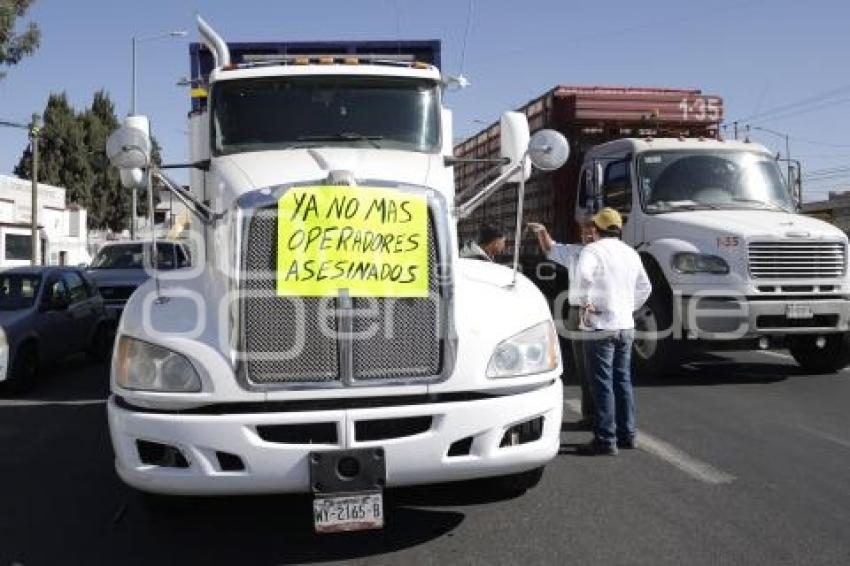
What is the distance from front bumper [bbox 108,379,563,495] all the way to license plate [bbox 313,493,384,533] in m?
0.11

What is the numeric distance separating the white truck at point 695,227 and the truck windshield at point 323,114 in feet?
5.04

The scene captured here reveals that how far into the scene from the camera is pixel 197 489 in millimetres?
4039

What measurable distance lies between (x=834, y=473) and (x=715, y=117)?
738 cm

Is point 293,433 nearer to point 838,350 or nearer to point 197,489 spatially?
point 197,489

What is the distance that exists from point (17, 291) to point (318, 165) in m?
6.97

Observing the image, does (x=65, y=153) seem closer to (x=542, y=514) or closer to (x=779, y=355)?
(x=779, y=355)

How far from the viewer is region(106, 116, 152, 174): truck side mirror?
5094 millimetres

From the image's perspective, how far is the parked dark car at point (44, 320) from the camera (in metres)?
9.56

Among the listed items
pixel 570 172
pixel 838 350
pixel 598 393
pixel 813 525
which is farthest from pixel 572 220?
pixel 813 525

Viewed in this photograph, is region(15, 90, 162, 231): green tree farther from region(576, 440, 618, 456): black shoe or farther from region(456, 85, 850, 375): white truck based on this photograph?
region(576, 440, 618, 456): black shoe

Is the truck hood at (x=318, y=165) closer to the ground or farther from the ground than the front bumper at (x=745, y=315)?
farther from the ground

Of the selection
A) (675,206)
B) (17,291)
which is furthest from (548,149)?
(17,291)

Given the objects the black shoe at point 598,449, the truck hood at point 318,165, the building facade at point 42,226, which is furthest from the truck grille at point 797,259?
the building facade at point 42,226

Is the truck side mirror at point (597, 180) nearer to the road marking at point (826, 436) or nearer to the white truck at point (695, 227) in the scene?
the white truck at point (695, 227)
